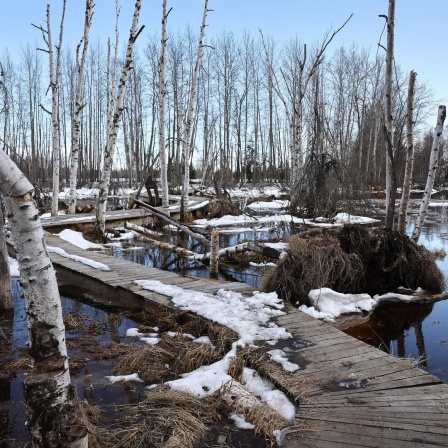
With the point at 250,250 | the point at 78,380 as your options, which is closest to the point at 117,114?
the point at 250,250

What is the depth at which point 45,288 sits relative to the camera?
7.43ft

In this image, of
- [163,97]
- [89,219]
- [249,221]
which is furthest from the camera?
[249,221]

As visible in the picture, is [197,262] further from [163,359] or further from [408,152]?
[163,359]

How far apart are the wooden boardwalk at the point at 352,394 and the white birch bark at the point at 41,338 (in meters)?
1.39

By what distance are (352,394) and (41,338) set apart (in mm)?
2270

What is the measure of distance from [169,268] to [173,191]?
58.9 feet

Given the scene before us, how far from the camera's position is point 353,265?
7.21 meters

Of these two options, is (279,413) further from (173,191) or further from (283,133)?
(283,133)

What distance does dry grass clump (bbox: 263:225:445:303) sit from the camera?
654 centimetres

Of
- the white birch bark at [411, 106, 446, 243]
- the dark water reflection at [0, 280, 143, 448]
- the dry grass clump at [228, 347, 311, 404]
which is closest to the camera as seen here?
the dry grass clump at [228, 347, 311, 404]

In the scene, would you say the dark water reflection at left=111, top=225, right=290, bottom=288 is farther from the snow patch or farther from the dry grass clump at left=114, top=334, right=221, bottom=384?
the dry grass clump at left=114, top=334, right=221, bottom=384

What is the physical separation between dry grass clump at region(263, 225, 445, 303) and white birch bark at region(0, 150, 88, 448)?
4456 mm

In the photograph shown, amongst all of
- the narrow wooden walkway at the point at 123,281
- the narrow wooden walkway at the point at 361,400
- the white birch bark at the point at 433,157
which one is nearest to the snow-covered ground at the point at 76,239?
the narrow wooden walkway at the point at 123,281

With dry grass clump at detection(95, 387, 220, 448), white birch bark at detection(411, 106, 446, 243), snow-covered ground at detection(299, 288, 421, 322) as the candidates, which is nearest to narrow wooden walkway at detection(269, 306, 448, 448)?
Answer: dry grass clump at detection(95, 387, 220, 448)
